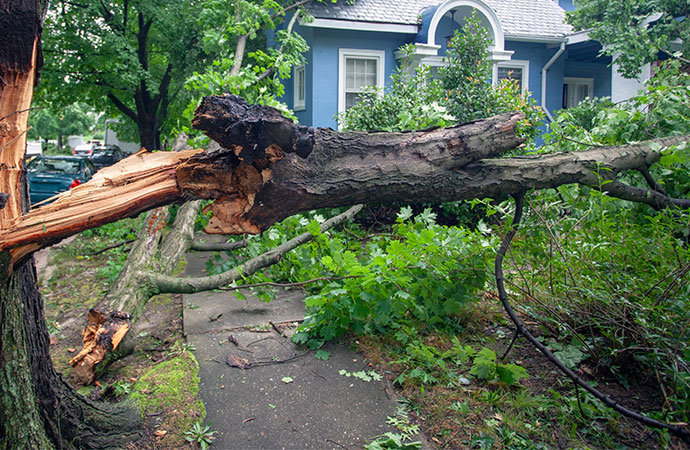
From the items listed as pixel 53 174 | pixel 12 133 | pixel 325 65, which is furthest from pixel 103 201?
pixel 53 174

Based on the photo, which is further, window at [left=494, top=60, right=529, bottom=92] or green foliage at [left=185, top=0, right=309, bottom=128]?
window at [left=494, top=60, right=529, bottom=92]

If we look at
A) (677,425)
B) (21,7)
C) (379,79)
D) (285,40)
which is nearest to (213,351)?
(21,7)

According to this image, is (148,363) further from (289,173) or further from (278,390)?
(289,173)

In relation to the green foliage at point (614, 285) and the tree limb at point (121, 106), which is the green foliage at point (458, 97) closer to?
the green foliage at point (614, 285)

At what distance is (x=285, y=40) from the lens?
1124cm

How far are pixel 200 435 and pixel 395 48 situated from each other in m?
12.3

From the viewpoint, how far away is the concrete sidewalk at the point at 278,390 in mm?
3486

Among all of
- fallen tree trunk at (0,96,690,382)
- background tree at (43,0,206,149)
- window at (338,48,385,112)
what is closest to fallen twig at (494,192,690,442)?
fallen tree trunk at (0,96,690,382)

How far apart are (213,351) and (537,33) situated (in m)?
13.8

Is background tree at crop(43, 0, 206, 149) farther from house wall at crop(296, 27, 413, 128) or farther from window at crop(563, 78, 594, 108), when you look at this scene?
window at crop(563, 78, 594, 108)

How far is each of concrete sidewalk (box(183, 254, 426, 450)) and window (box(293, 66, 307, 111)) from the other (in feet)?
32.3

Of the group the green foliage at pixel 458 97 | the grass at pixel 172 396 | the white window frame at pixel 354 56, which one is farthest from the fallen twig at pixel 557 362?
the white window frame at pixel 354 56

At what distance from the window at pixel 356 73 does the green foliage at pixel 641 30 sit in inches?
198

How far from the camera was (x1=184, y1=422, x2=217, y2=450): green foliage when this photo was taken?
3.41 metres
